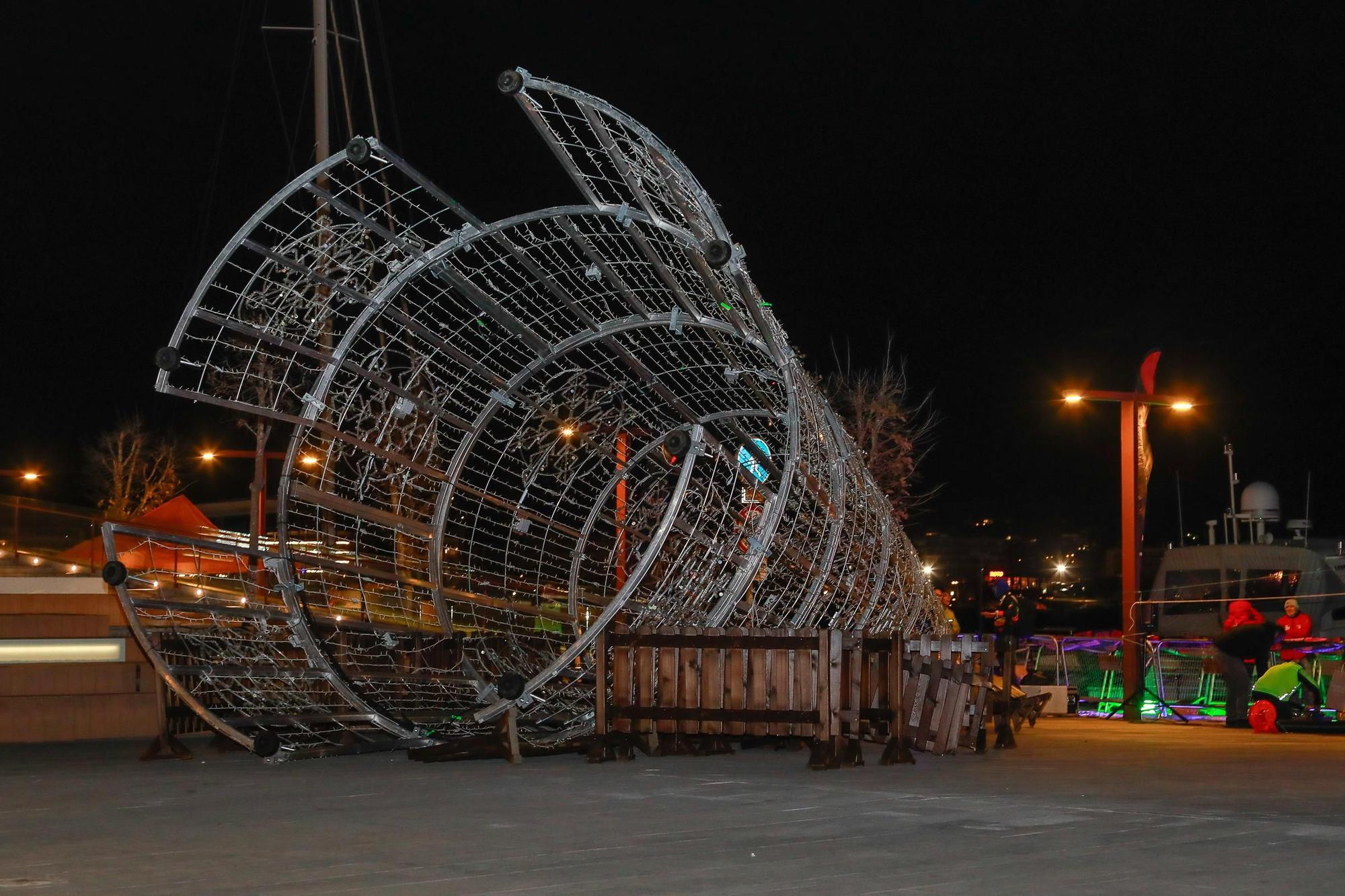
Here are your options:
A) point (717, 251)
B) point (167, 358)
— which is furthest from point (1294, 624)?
point (167, 358)

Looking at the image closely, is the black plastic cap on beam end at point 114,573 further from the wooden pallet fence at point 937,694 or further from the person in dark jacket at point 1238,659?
the person in dark jacket at point 1238,659

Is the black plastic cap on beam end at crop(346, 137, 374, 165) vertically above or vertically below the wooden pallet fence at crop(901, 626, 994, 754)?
above

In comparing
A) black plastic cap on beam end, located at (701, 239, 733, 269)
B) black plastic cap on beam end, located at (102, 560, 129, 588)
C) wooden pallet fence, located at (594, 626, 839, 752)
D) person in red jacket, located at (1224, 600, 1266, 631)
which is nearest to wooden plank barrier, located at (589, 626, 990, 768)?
wooden pallet fence, located at (594, 626, 839, 752)

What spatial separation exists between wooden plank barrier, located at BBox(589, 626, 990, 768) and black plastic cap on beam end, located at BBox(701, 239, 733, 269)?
10.1ft

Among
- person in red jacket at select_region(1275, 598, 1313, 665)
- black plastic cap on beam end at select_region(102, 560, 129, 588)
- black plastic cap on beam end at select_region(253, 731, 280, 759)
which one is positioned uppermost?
person in red jacket at select_region(1275, 598, 1313, 665)

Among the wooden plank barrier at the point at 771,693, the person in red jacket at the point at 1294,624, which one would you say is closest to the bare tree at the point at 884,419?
the person in red jacket at the point at 1294,624

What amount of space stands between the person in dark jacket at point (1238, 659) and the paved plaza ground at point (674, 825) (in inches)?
219

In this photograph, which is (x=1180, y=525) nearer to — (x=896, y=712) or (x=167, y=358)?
(x=896, y=712)

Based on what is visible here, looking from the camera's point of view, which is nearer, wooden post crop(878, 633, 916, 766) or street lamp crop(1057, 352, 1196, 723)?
wooden post crop(878, 633, 916, 766)

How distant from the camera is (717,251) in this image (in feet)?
34.9

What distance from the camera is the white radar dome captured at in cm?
3728

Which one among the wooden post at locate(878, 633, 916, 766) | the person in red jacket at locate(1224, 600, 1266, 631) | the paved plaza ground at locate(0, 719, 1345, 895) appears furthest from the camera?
the person in red jacket at locate(1224, 600, 1266, 631)

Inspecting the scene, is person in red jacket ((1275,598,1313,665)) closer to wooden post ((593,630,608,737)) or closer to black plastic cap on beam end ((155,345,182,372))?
wooden post ((593,630,608,737))

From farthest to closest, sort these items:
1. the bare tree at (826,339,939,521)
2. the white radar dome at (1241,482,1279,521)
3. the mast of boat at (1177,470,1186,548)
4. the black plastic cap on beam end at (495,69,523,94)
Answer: the mast of boat at (1177,470,1186,548) < the white radar dome at (1241,482,1279,521) < the bare tree at (826,339,939,521) < the black plastic cap on beam end at (495,69,523,94)
